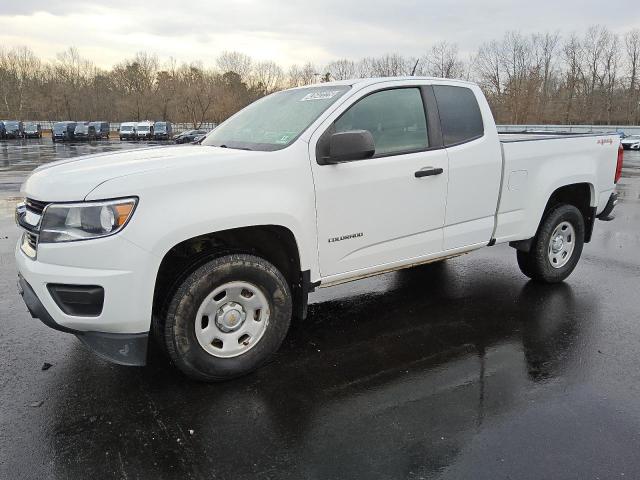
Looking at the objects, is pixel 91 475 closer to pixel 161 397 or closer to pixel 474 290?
pixel 161 397

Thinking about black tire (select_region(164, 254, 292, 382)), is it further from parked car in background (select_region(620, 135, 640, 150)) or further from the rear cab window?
parked car in background (select_region(620, 135, 640, 150))

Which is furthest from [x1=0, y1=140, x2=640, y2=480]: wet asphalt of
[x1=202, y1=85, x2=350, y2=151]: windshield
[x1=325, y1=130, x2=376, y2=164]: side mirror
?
[x1=202, y1=85, x2=350, y2=151]: windshield

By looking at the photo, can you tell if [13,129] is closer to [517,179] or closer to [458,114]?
[458,114]

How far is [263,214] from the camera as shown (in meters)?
3.31

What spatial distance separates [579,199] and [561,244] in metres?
0.57

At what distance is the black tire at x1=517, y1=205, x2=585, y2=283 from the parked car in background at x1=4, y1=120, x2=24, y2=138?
58281 mm

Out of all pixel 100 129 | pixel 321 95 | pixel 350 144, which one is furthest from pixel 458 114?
pixel 100 129

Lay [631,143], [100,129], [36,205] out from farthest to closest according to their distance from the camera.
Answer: [100,129], [631,143], [36,205]

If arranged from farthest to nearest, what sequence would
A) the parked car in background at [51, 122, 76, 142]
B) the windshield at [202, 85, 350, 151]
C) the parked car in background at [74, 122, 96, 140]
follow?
the parked car in background at [74, 122, 96, 140] < the parked car in background at [51, 122, 76, 142] < the windshield at [202, 85, 350, 151]

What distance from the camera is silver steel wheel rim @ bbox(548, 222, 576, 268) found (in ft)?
17.7

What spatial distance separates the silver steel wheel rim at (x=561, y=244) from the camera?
5.41m

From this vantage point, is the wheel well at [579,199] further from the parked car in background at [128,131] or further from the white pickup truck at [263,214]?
the parked car in background at [128,131]

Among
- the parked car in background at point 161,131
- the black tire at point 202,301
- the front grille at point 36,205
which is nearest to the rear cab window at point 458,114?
the black tire at point 202,301

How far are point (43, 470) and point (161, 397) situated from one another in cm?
81
